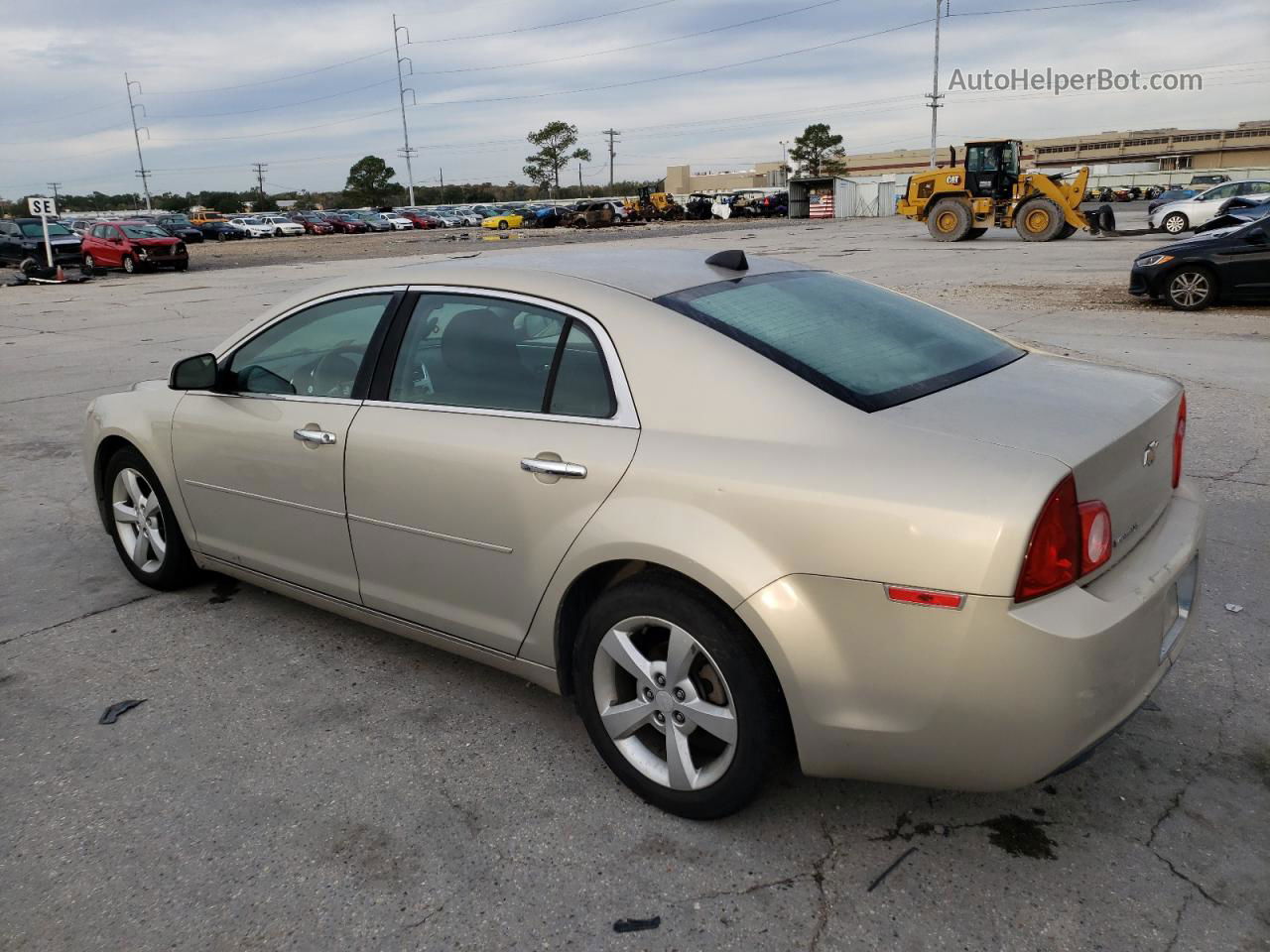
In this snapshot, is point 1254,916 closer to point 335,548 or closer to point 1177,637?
point 1177,637

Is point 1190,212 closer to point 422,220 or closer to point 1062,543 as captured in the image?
point 1062,543

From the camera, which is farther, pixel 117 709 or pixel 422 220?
pixel 422 220

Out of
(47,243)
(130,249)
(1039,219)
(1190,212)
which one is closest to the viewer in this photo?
(1039,219)

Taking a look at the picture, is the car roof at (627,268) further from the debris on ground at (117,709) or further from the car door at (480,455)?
the debris on ground at (117,709)

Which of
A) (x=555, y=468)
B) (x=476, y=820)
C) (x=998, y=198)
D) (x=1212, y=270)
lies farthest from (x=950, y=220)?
(x=476, y=820)

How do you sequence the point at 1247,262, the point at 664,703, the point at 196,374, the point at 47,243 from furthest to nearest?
the point at 47,243 < the point at 1247,262 < the point at 196,374 < the point at 664,703

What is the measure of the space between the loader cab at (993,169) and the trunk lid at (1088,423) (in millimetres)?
28169

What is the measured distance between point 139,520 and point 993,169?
28.7 meters

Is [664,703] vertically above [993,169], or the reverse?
[993,169]

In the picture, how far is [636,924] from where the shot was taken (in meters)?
2.37

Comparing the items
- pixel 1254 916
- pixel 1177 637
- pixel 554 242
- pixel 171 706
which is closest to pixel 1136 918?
pixel 1254 916

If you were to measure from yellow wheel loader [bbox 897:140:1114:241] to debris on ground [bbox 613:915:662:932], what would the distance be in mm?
28516

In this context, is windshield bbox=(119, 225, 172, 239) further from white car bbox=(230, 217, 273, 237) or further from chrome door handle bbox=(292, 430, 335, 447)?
chrome door handle bbox=(292, 430, 335, 447)

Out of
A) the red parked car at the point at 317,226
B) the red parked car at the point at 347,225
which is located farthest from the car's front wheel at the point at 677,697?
the red parked car at the point at 317,226
